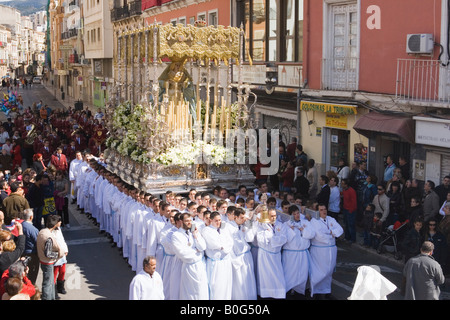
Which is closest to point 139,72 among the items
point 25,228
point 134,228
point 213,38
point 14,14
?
point 213,38

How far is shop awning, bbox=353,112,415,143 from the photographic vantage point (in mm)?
13280

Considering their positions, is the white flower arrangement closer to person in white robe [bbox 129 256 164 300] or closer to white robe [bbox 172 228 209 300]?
white robe [bbox 172 228 209 300]

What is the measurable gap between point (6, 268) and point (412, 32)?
9655mm

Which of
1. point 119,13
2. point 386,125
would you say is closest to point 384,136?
point 386,125

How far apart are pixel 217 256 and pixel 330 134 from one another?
A: 8.42 meters

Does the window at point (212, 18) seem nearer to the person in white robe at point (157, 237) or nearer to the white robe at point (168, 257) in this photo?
the person in white robe at point (157, 237)

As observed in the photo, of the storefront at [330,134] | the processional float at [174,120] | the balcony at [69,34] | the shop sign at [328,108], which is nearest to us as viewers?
the processional float at [174,120]

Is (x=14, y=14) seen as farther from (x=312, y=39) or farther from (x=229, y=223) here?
(x=229, y=223)

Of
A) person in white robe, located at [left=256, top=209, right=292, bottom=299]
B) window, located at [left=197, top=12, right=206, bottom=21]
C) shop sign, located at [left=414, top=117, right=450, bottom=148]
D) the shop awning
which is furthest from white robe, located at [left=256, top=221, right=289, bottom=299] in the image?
window, located at [left=197, top=12, right=206, bottom=21]

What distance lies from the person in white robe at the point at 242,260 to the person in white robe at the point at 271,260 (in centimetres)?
14

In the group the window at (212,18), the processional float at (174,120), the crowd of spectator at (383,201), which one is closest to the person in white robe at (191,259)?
the crowd of spectator at (383,201)

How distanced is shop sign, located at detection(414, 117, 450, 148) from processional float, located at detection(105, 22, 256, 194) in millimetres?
3514

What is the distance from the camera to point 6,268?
27.5ft

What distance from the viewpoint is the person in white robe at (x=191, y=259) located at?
352 inches
